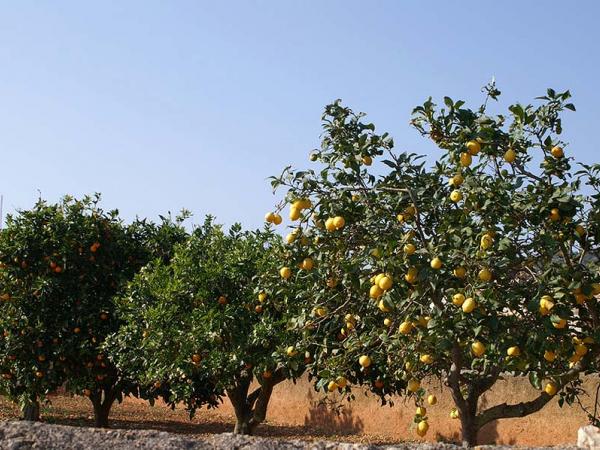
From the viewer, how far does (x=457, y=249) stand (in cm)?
524

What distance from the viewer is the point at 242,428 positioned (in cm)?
1066

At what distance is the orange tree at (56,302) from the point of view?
11203 mm

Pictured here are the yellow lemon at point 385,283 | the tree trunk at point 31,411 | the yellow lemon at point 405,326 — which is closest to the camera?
the yellow lemon at point 385,283

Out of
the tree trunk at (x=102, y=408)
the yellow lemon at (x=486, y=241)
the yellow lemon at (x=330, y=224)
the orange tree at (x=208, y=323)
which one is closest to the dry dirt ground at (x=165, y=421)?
the tree trunk at (x=102, y=408)

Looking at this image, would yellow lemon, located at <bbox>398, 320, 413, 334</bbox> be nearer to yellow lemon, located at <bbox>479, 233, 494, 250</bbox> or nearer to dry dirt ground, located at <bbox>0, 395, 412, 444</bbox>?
yellow lemon, located at <bbox>479, 233, 494, 250</bbox>

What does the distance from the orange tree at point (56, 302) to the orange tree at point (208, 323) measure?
1081 mm

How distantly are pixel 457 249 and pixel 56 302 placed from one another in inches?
309

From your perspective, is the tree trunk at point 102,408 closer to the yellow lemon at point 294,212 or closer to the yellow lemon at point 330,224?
the yellow lemon at point 294,212

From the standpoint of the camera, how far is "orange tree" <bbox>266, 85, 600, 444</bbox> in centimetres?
509

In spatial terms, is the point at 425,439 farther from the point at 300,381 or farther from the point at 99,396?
the point at 99,396

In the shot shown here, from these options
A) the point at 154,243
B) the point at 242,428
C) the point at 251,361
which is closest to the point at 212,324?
the point at 251,361

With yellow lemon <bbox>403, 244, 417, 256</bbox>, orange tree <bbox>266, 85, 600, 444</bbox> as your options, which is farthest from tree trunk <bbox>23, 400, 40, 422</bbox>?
yellow lemon <bbox>403, 244, 417, 256</bbox>

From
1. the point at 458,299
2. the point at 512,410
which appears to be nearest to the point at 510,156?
the point at 458,299

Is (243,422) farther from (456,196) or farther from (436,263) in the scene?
(436,263)
